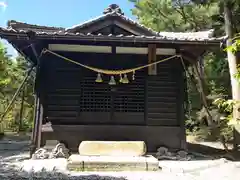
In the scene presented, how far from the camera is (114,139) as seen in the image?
27.8 feet

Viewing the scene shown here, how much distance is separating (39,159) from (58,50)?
11.0 ft

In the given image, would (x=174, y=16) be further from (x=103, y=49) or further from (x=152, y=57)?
(x=103, y=49)

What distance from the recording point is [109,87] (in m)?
8.87

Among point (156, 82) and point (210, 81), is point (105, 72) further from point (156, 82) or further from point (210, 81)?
point (210, 81)

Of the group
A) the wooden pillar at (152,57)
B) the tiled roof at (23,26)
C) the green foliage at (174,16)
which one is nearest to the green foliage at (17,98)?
the green foliage at (174,16)

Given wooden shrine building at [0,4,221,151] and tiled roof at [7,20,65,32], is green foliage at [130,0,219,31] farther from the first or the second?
tiled roof at [7,20,65,32]

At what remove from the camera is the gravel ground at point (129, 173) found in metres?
5.52

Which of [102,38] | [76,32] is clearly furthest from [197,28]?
[102,38]

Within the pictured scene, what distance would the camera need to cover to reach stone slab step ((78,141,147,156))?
773cm

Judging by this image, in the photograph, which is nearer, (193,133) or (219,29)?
(219,29)

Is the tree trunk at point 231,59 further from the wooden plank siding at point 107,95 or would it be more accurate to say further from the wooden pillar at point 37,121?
the wooden pillar at point 37,121

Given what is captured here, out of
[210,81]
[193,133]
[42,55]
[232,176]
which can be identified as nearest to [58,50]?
[42,55]

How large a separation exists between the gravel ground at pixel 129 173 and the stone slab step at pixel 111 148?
25.4 inches

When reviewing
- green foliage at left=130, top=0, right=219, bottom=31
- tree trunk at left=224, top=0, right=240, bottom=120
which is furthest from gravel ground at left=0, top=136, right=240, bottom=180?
green foliage at left=130, top=0, right=219, bottom=31
